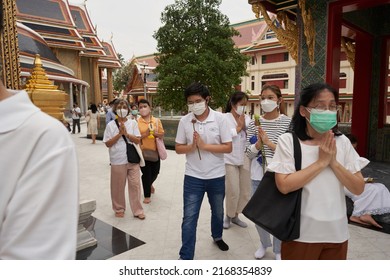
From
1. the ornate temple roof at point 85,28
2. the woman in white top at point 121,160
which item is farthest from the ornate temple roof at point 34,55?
the woman in white top at point 121,160

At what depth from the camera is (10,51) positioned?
3.43 metres

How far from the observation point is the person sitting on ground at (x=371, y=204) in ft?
12.1

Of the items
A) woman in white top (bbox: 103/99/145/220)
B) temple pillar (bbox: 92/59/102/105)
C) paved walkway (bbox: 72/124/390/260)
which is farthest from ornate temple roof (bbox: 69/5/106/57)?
woman in white top (bbox: 103/99/145/220)

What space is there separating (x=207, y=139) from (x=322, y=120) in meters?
1.44

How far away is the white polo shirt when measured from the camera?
2.87 m

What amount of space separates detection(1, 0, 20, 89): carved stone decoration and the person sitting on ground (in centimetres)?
415

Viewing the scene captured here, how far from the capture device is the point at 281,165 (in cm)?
162

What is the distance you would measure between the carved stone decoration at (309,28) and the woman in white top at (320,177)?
3.38 m

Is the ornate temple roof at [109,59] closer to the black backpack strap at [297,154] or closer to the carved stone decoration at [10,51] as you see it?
the carved stone decoration at [10,51]

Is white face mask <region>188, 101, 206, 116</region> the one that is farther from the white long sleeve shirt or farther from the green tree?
the green tree

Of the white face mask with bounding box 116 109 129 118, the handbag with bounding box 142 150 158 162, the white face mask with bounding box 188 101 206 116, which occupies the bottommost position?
the handbag with bounding box 142 150 158 162

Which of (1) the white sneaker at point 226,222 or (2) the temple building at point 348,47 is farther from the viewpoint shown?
(2) the temple building at point 348,47
